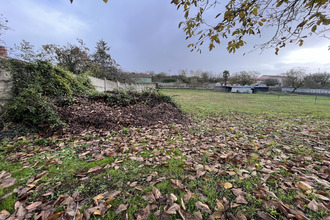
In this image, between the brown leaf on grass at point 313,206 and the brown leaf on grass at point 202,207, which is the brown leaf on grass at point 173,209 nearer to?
the brown leaf on grass at point 202,207

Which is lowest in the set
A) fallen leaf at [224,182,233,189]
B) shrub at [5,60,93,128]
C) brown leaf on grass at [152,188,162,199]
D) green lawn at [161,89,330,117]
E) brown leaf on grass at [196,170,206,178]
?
green lawn at [161,89,330,117]

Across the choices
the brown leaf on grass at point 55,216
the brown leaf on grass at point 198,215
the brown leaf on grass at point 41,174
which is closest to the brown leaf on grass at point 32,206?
the brown leaf on grass at point 55,216

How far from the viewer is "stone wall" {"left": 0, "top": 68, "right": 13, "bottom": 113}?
3.26 m

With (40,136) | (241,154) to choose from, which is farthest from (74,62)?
(241,154)

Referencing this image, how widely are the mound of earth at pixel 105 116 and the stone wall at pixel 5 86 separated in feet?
3.70

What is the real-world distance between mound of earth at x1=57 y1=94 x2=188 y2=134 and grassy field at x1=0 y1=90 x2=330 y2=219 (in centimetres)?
59

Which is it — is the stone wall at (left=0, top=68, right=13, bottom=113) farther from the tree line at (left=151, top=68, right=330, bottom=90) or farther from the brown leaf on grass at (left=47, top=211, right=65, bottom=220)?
the tree line at (left=151, top=68, right=330, bottom=90)

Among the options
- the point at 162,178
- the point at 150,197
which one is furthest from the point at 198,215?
the point at 162,178

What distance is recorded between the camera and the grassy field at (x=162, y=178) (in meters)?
1.30

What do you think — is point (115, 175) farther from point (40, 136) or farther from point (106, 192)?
point (40, 136)

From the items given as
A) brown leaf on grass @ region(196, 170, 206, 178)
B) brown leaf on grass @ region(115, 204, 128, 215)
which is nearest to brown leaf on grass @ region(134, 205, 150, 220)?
brown leaf on grass @ region(115, 204, 128, 215)

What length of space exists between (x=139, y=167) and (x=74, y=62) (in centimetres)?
900

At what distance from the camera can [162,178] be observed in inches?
70.1

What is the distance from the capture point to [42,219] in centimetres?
117
